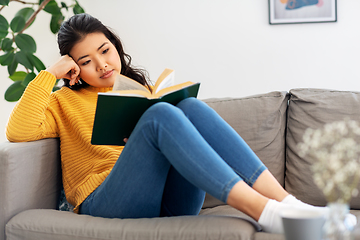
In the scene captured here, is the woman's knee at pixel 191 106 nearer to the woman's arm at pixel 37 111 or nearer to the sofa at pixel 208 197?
the sofa at pixel 208 197

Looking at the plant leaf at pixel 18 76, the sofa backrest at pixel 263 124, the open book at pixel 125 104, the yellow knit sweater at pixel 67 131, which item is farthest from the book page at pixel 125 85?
the plant leaf at pixel 18 76

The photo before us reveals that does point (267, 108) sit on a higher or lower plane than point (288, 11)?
lower

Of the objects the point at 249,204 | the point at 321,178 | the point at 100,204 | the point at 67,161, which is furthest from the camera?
the point at 67,161

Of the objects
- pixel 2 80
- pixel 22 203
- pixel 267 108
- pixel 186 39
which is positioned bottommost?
pixel 22 203

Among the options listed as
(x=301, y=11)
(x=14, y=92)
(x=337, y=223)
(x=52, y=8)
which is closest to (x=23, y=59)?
(x=14, y=92)

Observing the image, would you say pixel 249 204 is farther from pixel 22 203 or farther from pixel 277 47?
pixel 277 47

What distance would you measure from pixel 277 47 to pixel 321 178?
1689 mm

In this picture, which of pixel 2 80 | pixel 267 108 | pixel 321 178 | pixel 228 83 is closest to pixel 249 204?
pixel 321 178

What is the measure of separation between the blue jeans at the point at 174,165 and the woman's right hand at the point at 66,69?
49 cm

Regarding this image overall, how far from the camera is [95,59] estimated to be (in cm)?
142

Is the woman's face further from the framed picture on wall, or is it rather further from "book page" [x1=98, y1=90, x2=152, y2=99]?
the framed picture on wall

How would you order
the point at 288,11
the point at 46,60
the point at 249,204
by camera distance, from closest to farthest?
the point at 249,204, the point at 288,11, the point at 46,60

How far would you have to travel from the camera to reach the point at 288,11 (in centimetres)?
205

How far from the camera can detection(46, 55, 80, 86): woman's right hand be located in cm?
134
